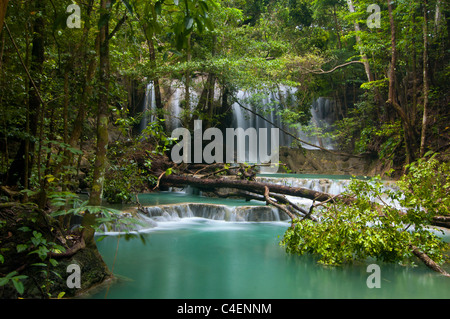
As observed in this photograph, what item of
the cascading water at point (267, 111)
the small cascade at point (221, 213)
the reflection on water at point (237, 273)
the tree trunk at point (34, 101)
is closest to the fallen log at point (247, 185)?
the small cascade at point (221, 213)

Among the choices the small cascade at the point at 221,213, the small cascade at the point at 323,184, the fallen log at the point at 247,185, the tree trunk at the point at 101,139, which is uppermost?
the tree trunk at the point at 101,139

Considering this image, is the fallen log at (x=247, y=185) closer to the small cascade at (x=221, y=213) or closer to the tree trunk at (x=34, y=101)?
the small cascade at (x=221, y=213)

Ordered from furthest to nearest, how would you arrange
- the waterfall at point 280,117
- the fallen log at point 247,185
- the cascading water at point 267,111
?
the waterfall at point 280,117 < the cascading water at point 267,111 < the fallen log at point 247,185

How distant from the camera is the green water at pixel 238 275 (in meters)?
3.72

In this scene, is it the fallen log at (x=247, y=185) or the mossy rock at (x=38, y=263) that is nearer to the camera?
the mossy rock at (x=38, y=263)

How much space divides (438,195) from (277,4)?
20324 mm

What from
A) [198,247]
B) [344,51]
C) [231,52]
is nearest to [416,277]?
[198,247]

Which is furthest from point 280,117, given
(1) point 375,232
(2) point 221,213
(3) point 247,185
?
(1) point 375,232

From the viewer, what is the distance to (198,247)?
5.90m

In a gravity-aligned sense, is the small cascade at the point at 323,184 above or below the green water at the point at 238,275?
above

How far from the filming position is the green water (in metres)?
3.72

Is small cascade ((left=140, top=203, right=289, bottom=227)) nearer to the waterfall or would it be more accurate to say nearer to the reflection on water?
the reflection on water

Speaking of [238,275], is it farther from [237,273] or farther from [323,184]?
[323,184]

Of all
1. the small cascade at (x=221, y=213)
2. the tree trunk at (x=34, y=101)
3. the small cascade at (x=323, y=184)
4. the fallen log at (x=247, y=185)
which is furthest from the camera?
the small cascade at (x=323, y=184)
